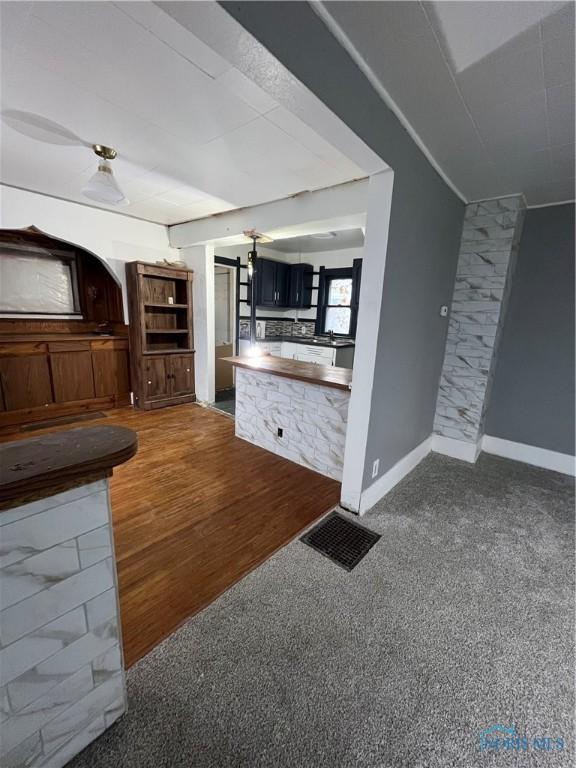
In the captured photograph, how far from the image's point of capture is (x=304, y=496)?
234cm

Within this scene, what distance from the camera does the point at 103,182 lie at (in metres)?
2.12

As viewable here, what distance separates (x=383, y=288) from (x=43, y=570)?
187 cm

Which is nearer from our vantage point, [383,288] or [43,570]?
[43,570]

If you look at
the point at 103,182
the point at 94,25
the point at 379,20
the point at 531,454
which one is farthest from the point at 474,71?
the point at 531,454

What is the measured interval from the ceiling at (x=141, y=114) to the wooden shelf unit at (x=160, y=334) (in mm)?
1132

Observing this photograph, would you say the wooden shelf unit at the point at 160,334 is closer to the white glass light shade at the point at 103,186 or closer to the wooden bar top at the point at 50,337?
the wooden bar top at the point at 50,337

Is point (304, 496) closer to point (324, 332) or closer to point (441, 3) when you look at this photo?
point (441, 3)

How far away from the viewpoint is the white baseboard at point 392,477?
2174 mm

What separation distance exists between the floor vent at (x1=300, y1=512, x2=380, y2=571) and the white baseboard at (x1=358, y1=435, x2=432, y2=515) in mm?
169

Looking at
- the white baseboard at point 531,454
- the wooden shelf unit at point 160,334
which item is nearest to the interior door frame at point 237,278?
the wooden shelf unit at point 160,334

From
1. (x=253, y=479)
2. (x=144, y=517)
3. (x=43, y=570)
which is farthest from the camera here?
(x=253, y=479)

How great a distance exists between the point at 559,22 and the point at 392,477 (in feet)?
8.07

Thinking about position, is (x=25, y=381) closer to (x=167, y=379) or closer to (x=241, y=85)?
(x=167, y=379)

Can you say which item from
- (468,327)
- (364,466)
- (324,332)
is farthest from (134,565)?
(324,332)
